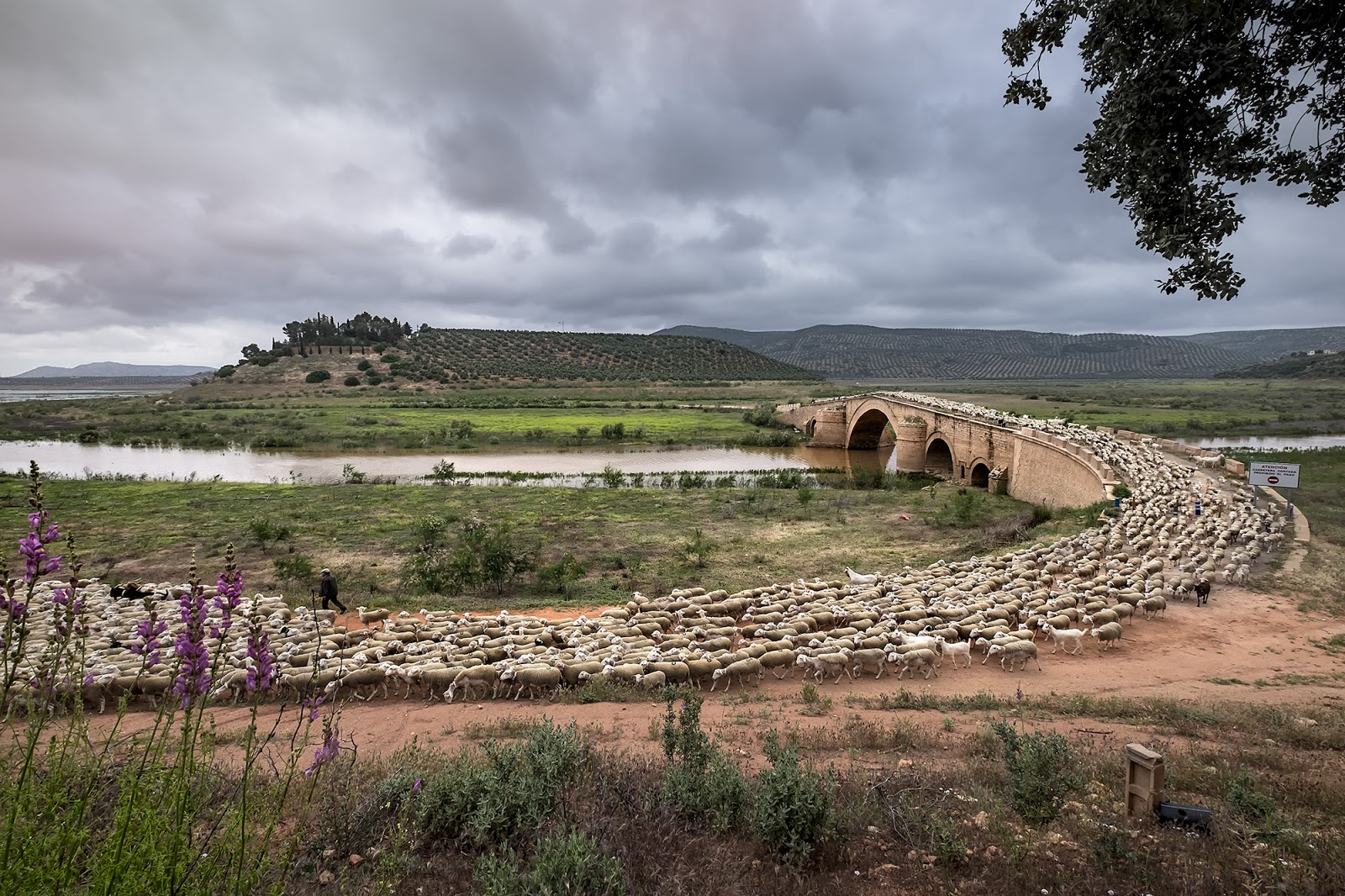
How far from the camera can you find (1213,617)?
11.0 m

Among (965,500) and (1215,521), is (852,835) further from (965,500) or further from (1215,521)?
(965,500)

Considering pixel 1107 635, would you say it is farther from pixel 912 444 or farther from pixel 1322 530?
pixel 912 444

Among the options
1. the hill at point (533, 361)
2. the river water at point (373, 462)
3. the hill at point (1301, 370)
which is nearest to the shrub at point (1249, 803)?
the river water at point (373, 462)

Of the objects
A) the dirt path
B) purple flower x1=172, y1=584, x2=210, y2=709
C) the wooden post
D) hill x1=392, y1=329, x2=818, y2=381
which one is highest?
hill x1=392, y1=329, x2=818, y2=381

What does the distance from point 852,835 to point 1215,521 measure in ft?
51.7

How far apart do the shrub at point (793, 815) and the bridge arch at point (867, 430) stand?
48.9m

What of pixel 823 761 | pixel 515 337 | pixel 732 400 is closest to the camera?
pixel 823 761

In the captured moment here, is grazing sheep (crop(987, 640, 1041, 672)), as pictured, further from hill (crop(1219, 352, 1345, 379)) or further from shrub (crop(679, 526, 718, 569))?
hill (crop(1219, 352, 1345, 379))

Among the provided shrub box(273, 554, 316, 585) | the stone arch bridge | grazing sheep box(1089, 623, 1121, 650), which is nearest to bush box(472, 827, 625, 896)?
grazing sheep box(1089, 623, 1121, 650)

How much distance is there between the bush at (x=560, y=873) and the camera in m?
3.71

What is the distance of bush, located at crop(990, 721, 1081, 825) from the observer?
16.2 ft

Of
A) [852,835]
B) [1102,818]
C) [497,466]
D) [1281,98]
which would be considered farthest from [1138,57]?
[497,466]

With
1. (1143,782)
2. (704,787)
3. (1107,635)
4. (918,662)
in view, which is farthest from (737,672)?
(1107,635)

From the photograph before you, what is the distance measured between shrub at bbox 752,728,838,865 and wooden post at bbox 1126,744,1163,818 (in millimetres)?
2237
